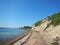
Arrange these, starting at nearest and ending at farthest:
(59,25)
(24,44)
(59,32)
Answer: (24,44), (59,32), (59,25)

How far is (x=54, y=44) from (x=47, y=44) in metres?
0.77

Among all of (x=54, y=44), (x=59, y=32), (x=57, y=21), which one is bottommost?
(x=54, y=44)

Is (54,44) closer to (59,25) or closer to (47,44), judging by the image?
(47,44)

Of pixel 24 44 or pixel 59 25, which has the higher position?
pixel 59 25

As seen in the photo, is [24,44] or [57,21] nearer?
[24,44]

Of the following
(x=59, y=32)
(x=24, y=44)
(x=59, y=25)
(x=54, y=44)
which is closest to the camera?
(x=54, y=44)

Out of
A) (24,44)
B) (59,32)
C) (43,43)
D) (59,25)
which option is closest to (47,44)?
(43,43)

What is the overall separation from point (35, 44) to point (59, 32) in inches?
250

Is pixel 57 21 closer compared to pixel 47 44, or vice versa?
pixel 47 44

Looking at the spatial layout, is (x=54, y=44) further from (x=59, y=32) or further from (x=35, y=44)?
(x=59, y=32)

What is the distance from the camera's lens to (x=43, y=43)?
52.2 ft

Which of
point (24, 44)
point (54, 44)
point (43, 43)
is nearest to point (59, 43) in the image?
point (54, 44)

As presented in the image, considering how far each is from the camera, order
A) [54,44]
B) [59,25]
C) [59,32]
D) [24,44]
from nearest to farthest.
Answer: [54,44] < [24,44] < [59,32] < [59,25]

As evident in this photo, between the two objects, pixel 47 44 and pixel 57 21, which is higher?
pixel 57 21
